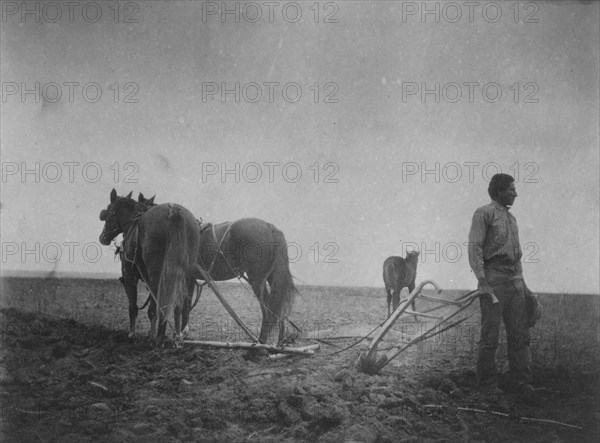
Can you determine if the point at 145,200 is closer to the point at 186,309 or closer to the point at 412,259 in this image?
the point at 186,309

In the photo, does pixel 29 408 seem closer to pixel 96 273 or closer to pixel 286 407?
pixel 96 273

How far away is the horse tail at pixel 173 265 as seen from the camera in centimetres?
469

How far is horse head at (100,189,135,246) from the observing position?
5039mm

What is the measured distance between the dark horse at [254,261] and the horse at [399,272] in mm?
1116

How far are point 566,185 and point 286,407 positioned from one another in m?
3.36

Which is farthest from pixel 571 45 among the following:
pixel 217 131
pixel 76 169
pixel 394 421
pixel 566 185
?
pixel 76 169

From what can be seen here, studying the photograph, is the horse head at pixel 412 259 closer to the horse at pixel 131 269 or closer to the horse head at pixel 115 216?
the horse at pixel 131 269

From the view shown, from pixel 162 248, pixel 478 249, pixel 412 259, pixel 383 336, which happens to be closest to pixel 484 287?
pixel 478 249

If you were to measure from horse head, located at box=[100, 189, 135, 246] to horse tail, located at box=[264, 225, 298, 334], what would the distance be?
1658 millimetres

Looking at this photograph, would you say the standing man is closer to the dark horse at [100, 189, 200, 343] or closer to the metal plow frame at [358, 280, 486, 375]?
the metal plow frame at [358, 280, 486, 375]

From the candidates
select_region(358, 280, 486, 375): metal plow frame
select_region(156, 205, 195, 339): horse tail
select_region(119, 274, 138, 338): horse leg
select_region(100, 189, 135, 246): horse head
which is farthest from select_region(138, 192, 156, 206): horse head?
select_region(358, 280, 486, 375): metal plow frame

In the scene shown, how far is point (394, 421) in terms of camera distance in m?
3.64

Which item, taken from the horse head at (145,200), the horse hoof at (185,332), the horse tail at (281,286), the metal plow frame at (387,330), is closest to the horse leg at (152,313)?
the horse hoof at (185,332)

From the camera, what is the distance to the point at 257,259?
5.11m
